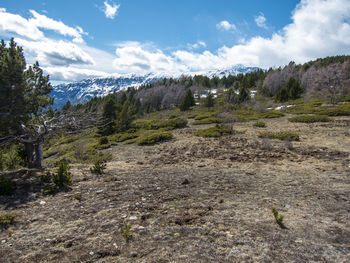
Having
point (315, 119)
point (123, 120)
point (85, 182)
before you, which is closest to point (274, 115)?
point (315, 119)

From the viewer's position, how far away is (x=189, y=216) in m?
4.59

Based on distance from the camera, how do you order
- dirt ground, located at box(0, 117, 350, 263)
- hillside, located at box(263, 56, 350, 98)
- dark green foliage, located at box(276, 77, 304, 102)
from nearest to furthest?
dirt ground, located at box(0, 117, 350, 263), hillside, located at box(263, 56, 350, 98), dark green foliage, located at box(276, 77, 304, 102)

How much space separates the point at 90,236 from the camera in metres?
3.95

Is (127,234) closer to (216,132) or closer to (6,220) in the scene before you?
(6,220)

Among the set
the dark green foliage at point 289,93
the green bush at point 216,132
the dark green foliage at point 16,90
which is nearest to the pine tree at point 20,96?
the dark green foliage at point 16,90

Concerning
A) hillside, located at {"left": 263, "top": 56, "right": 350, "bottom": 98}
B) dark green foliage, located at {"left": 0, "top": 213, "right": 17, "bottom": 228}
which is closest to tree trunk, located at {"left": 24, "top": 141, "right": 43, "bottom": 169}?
dark green foliage, located at {"left": 0, "top": 213, "right": 17, "bottom": 228}

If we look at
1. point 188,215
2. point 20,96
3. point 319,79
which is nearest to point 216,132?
point 188,215

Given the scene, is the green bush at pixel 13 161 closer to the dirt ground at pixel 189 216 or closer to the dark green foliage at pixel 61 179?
the dirt ground at pixel 189 216

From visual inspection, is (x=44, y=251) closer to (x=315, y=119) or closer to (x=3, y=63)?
(x=3, y=63)

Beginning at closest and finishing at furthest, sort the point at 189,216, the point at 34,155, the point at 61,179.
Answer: the point at 189,216 → the point at 61,179 → the point at 34,155

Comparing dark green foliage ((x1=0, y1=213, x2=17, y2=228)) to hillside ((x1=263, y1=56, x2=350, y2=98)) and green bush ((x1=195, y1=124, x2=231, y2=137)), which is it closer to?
green bush ((x1=195, y1=124, x2=231, y2=137))

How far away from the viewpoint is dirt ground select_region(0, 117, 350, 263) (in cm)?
337

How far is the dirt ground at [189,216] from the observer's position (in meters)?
3.37

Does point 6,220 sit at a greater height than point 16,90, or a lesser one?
lesser
